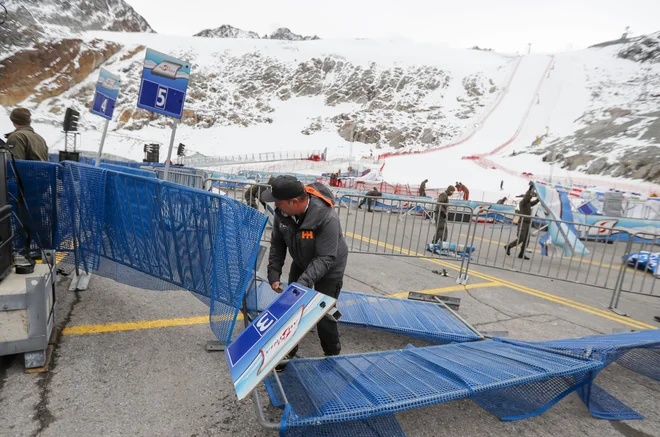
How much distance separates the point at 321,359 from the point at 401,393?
73 cm

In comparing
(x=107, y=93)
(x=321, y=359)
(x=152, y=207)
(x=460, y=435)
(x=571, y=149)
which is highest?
(x=571, y=149)

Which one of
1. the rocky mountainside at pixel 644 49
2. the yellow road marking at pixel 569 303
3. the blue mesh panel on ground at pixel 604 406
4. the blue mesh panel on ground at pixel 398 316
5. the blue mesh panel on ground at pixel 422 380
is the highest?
the rocky mountainside at pixel 644 49

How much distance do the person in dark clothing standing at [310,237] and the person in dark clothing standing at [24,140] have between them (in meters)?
4.08

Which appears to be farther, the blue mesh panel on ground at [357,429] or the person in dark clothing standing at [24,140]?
the person in dark clothing standing at [24,140]

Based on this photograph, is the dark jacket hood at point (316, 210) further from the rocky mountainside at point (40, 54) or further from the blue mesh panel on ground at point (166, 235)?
the rocky mountainside at point (40, 54)

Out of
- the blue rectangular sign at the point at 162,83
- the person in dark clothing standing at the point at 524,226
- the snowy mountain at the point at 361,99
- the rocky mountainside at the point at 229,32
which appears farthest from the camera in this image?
the rocky mountainside at the point at 229,32

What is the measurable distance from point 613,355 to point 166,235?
405 cm

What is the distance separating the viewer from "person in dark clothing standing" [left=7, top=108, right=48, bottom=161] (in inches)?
192

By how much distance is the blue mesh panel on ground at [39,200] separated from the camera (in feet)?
13.0

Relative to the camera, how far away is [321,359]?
2902mm

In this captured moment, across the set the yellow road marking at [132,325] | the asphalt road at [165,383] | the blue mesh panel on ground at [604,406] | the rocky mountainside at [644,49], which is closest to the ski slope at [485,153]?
the rocky mountainside at [644,49]

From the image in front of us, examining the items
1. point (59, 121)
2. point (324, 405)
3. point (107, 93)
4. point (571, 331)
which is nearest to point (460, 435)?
point (324, 405)

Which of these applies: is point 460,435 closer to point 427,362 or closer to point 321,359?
point 427,362

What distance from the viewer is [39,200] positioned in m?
4.09
